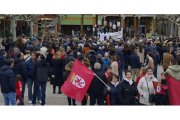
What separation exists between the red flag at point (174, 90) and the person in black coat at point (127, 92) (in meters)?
0.76

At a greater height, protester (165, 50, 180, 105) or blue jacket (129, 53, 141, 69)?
blue jacket (129, 53, 141, 69)

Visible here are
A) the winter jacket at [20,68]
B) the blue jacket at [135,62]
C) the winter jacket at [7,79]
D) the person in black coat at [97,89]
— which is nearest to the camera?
the winter jacket at [7,79]

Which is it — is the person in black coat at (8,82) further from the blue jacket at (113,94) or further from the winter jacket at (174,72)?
the winter jacket at (174,72)

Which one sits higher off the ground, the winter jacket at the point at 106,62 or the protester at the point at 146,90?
the winter jacket at the point at 106,62

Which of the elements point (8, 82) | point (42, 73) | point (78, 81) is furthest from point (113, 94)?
point (42, 73)

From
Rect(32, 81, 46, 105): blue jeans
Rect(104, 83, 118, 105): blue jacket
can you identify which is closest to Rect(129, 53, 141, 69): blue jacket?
Rect(32, 81, 46, 105): blue jeans

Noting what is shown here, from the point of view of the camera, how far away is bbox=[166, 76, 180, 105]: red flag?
8.81m

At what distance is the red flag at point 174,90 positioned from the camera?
8812 millimetres

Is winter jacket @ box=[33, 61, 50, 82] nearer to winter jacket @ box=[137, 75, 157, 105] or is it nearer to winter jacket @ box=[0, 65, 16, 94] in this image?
winter jacket @ box=[0, 65, 16, 94]

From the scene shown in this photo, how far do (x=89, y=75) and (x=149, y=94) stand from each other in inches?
54.8

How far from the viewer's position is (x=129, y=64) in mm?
15672

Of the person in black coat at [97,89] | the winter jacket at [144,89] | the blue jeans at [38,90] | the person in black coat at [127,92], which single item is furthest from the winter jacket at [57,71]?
the person in black coat at [127,92]

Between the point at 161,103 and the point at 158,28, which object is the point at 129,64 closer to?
the point at 161,103
